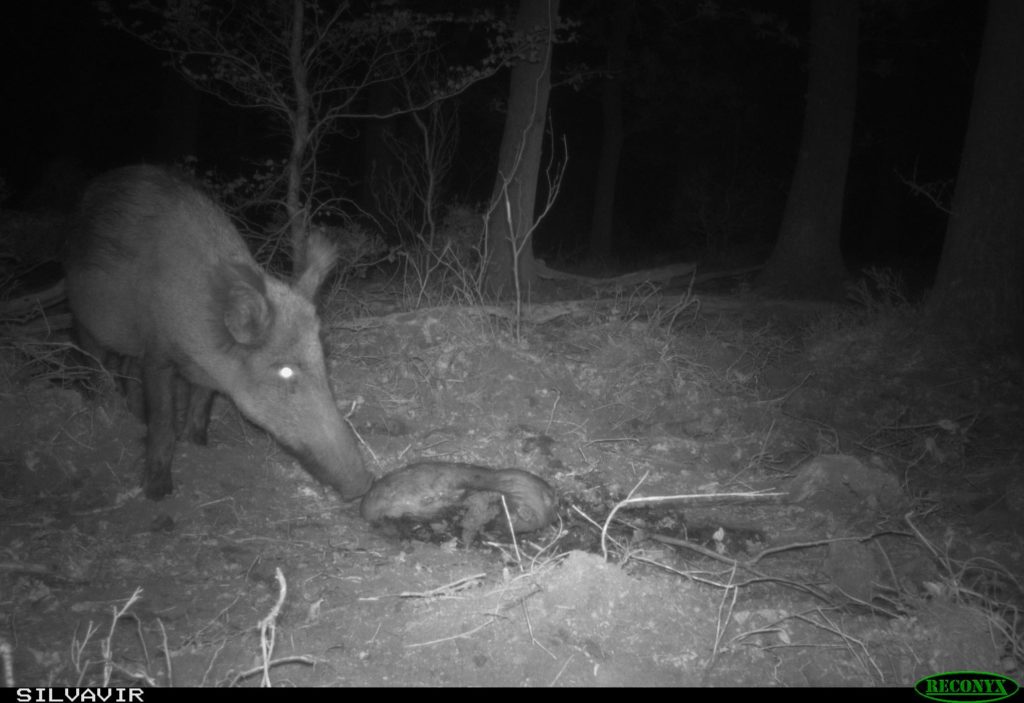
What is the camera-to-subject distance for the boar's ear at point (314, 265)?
467 cm

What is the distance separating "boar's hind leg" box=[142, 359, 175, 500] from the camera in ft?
14.9

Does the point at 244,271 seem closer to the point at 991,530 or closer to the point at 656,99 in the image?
the point at 991,530

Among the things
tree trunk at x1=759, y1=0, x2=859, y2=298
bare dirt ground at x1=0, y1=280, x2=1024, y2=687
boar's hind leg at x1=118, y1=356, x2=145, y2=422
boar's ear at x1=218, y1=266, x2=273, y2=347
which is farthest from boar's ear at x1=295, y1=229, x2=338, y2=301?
tree trunk at x1=759, y1=0, x2=859, y2=298

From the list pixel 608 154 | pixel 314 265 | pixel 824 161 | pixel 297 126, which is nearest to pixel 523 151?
pixel 297 126

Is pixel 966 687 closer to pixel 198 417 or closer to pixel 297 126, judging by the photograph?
pixel 198 417

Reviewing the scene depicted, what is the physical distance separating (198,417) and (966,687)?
183 inches

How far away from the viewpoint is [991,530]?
429 centimetres

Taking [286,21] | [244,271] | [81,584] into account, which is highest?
[286,21]

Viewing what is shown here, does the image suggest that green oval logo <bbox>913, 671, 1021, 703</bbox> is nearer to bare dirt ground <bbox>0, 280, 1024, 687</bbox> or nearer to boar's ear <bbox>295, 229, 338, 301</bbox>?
bare dirt ground <bbox>0, 280, 1024, 687</bbox>

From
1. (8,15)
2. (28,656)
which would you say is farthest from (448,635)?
(8,15)

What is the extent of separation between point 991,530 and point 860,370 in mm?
2305

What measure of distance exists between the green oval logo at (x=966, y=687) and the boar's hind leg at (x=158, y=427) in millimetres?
4057

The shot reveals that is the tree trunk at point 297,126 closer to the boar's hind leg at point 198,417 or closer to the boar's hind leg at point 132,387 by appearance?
the boar's hind leg at point 132,387

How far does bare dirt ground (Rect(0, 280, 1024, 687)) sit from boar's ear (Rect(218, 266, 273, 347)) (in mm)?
1036
